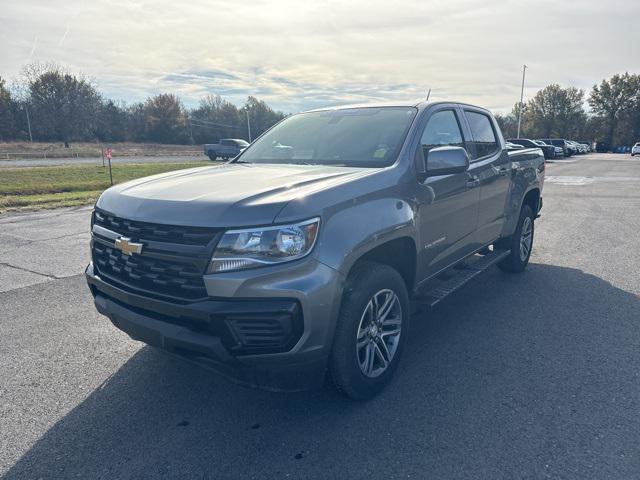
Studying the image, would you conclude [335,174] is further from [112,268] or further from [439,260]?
[112,268]

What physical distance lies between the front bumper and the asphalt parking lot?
1.48ft

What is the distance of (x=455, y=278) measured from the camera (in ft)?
14.2

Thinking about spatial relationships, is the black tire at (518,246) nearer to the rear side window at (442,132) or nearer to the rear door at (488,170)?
the rear door at (488,170)

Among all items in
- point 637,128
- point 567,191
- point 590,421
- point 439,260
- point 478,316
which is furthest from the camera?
point 637,128

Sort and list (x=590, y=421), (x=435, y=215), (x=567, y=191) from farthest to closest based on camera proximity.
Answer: (x=567, y=191) → (x=435, y=215) → (x=590, y=421)

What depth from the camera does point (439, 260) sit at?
3.94m

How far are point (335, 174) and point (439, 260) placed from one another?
4.19ft

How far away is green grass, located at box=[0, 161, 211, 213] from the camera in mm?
12276

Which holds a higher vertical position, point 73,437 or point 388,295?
point 388,295

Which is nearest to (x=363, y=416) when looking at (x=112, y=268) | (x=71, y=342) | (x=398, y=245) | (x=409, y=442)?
(x=409, y=442)

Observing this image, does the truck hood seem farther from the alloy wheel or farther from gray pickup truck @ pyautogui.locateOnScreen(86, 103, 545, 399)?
the alloy wheel

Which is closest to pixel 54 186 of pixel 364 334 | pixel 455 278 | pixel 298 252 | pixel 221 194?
pixel 455 278

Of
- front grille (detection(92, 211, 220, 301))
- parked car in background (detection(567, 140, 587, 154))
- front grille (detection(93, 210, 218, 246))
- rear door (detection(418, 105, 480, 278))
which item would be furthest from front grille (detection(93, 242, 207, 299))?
parked car in background (detection(567, 140, 587, 154))

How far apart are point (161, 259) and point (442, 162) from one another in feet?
6.66
